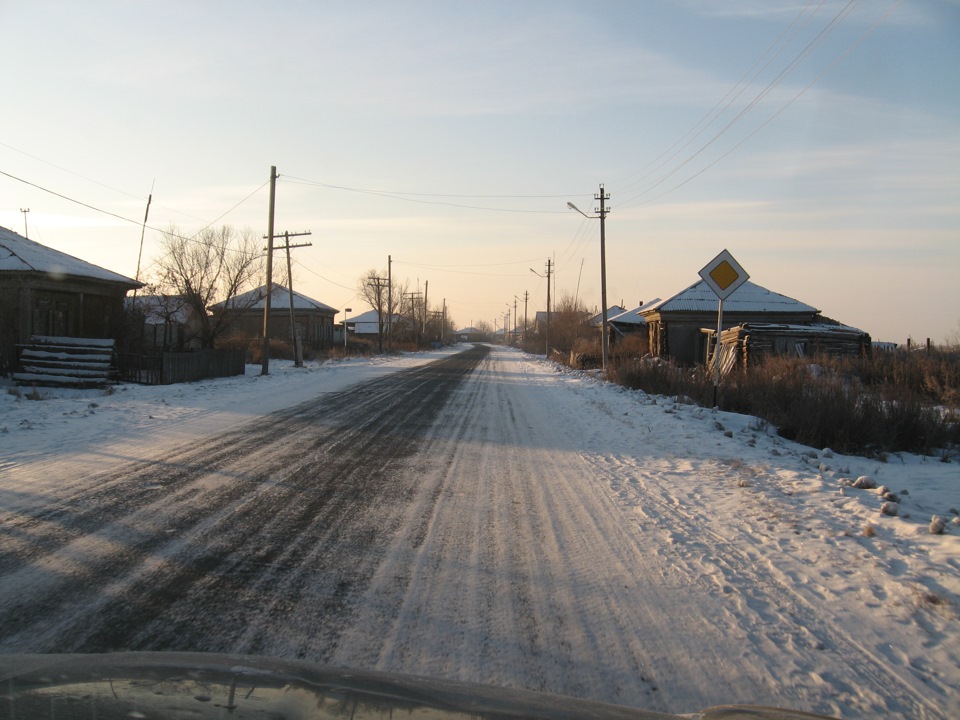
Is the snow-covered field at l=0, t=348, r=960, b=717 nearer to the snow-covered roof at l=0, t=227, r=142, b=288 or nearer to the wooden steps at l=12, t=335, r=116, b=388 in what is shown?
the wooden steps at l=12, t=335, r=116, b=388

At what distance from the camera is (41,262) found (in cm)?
2064

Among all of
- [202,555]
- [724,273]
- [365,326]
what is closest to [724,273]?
[724,273]

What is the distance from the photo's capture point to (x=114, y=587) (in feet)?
13.5

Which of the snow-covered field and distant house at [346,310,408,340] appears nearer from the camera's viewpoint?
the snow-covered field

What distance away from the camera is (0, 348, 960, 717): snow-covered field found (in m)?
3.41

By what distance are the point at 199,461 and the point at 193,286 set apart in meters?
22.2

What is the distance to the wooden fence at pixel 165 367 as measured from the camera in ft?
62.1

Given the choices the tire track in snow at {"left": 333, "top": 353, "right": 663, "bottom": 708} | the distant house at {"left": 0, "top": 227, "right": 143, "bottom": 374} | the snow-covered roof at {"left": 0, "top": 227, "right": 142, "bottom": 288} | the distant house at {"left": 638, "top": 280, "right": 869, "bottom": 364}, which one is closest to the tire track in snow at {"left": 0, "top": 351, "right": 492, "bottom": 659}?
the tire track in snow at {"left": 333, "top": 353, "right": 663, "bottom": 708}

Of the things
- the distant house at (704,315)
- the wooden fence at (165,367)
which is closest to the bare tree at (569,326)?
the distant house at (704,315)

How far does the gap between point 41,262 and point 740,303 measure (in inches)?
1275

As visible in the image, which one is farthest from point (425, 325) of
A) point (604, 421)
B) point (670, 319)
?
point (604, 421)

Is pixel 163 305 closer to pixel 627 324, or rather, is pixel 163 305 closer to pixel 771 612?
pixel 771 612

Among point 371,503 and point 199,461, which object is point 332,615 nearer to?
point 371,503

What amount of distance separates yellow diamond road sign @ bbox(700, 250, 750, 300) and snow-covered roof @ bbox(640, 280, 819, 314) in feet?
77.4
